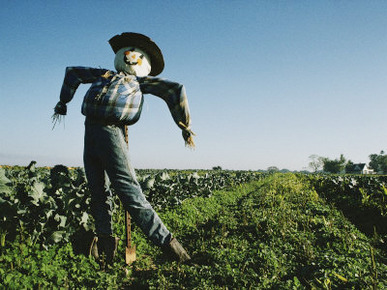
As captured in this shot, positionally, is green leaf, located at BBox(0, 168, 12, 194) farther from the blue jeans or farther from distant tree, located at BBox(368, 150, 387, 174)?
distant tree, located at BBox(368, 150, 387, 174)

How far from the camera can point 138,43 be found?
3.09m

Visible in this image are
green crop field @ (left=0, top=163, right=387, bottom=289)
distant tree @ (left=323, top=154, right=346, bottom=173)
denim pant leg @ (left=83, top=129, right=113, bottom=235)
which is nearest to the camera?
green crop field @ (left=0, top=163, right=387, bottom=289)

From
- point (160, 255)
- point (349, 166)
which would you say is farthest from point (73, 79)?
point (349, 166)

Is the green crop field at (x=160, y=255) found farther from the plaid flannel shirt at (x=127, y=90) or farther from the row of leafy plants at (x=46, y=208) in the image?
the plaid flannel shirt at (x=127, y=90)

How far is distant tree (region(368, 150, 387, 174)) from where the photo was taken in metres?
90.0

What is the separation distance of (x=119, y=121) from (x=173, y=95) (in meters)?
0.74

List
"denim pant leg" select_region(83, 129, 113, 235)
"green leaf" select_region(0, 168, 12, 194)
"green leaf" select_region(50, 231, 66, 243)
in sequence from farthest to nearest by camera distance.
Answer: "green leaf" select_region(50, 231, 66, 243) → "denim pant leg" select_region(83, 129, 113, 235) → "green leaf" select_region(0, 168, 12, 194)

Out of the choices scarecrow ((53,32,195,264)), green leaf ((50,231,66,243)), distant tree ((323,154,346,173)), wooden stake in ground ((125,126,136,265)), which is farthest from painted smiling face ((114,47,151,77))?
distant tree ((323,154,346,173))

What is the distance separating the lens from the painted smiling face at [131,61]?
3.03 m

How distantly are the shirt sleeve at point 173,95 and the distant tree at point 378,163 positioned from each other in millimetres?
116170

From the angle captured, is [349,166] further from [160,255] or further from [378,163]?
[160,255]

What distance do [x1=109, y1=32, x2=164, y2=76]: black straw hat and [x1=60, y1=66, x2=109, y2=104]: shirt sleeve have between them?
49 cm

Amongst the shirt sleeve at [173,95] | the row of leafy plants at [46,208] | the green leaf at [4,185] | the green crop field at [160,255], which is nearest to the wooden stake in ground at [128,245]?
the green crop field at [160,255]

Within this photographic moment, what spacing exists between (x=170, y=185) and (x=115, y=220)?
2.44 meters
